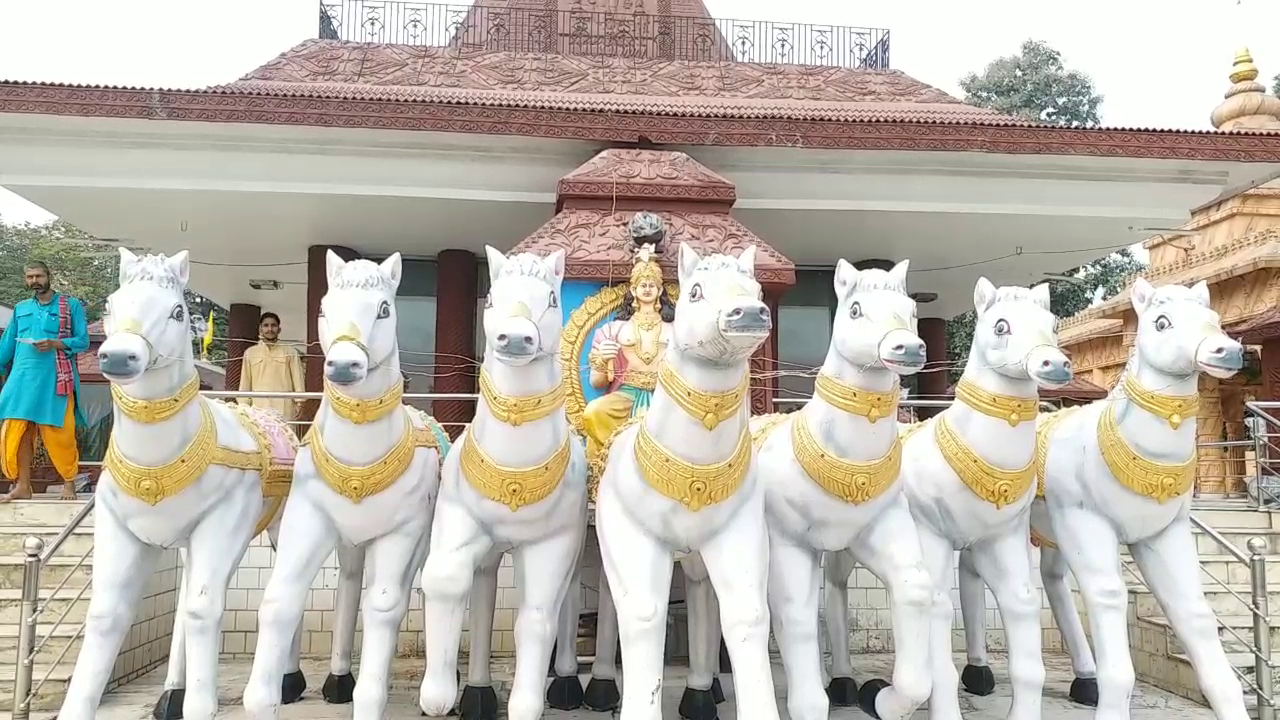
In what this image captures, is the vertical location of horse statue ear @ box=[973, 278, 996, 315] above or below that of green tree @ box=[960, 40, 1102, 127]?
below

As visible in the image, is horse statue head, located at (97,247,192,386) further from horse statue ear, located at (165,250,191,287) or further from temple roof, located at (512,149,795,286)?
temple roof, located at (512,149,795,286)

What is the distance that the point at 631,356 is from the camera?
185 inches

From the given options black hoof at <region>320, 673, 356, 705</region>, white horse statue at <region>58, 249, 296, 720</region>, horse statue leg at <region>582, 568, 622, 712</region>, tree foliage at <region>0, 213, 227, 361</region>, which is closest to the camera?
white horse statue at <region>58, 249, 296, 720</region>

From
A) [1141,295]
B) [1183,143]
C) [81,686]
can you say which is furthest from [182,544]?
[1183,143]

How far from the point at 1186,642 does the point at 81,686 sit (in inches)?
177

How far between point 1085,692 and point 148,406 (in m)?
4.76

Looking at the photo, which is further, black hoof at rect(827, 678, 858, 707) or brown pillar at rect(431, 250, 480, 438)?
brown pillar at rect(431, 250, 480, 438)

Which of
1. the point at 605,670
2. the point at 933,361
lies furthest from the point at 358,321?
the point at 933,361

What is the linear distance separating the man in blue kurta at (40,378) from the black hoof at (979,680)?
18.5 feet

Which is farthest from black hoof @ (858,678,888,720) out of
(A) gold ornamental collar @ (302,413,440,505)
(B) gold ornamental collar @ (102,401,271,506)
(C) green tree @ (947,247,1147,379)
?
(C) green tree @ (947,247,1147,379)

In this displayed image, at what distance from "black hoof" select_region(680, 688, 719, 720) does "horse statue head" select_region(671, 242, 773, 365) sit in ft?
6.33

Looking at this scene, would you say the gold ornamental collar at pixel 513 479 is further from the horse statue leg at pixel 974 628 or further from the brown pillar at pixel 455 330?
the brown pillar at pixel 455 330

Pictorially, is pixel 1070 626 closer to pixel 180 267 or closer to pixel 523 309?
pixel 523 309

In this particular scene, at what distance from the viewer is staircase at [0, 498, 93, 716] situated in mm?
4715
